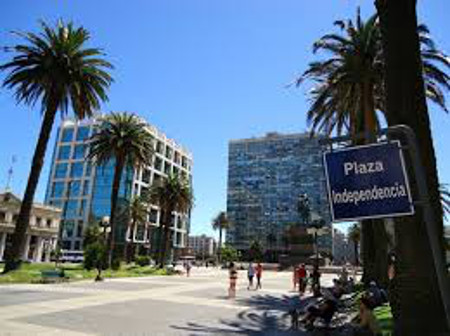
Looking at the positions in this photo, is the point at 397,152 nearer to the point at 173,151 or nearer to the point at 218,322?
the point at 218,322

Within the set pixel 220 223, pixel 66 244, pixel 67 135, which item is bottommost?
pixel 66 244

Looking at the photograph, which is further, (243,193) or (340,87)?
(243,193)

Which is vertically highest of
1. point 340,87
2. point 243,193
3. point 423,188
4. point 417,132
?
point 243,193

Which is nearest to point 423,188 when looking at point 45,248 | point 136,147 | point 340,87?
point 340,87

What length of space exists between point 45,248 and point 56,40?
5372 cm

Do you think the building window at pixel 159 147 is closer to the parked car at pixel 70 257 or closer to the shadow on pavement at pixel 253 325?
the parked car at pixel 70 257

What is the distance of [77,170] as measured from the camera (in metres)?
96.2

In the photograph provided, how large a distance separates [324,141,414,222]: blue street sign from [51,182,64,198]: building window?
104 metres

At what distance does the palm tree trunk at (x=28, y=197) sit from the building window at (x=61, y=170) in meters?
76.7

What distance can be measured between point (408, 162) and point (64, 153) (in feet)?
342

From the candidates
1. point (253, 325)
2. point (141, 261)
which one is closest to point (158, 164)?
point (141, 261)

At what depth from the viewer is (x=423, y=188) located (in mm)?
2857

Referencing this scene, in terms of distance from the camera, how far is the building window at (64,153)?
99262 mm

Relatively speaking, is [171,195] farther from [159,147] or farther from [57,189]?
[57,189]
